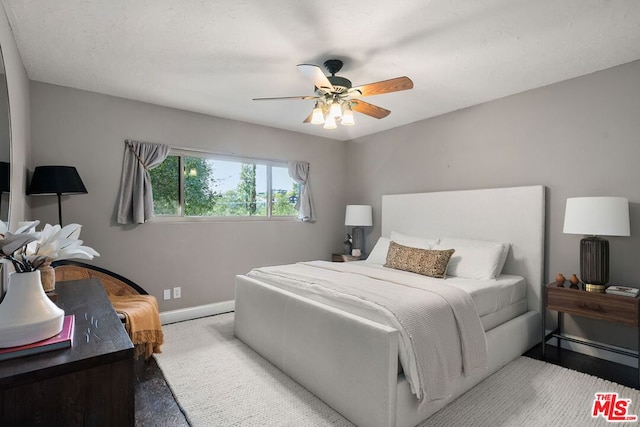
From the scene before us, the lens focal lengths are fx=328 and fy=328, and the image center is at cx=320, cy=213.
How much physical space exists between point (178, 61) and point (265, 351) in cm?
249

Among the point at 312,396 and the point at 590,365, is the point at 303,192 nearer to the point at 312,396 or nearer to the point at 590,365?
the point at 312,396

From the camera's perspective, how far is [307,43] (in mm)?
2354

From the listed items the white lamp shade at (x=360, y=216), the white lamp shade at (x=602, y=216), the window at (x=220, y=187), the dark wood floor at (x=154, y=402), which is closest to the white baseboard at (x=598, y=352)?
the white lamp shade at (x=602, y=216)

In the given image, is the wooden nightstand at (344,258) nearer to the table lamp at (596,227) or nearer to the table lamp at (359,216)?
the table lamp at (359,216)

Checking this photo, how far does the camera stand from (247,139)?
434 centimetres

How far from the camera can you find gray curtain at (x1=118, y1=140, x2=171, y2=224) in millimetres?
3442

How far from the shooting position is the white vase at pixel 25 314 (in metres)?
0.99

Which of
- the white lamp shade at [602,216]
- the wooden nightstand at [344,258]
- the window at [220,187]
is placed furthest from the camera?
the wooden nightstand at [344,258]

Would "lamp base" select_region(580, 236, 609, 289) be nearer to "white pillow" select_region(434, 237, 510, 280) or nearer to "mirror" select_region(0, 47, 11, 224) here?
"white pillow" select_region(434, 237, 510, 280)

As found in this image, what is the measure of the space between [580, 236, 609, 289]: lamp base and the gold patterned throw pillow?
1009 millimetres

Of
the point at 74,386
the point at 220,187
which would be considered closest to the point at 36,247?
the point at 74,386

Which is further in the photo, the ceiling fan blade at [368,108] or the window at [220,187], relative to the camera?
the window at [220,187]

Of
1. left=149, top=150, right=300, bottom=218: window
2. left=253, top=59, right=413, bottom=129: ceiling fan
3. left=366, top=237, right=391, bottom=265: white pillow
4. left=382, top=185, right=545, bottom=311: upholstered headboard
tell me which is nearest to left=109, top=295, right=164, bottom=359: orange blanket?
left=149, top=150, right=300, bottom=218: window

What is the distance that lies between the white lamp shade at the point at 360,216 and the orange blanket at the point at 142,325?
2797mm
